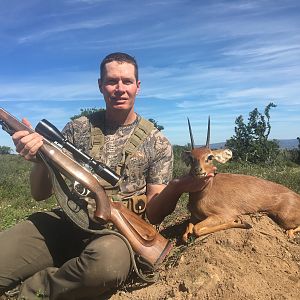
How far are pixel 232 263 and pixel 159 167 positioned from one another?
5.04ft

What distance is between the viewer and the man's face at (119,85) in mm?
5680

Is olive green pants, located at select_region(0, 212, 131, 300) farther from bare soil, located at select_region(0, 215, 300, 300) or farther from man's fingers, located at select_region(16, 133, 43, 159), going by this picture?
man's fingers, located at select_region(16, 133, 43, 159)

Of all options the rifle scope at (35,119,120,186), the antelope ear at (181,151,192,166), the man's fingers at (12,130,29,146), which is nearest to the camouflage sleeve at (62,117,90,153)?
the rifle scope at (35,119,120,186)

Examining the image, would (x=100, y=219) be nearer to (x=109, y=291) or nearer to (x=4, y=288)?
(x=109, y=291)

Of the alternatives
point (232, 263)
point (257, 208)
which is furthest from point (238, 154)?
point (232, 263)

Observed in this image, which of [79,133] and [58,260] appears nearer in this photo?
[58,260]

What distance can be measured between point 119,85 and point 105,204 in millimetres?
1572

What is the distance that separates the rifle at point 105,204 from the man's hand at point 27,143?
9cm

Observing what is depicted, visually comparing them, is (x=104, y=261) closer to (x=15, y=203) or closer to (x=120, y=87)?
(x=120, y=87)

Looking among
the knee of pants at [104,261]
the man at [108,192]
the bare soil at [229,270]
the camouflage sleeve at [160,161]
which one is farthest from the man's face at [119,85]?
the bare soil at [229,270]

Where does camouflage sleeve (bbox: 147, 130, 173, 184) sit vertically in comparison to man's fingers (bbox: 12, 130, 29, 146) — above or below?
below

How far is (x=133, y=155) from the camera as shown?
581 centimetres

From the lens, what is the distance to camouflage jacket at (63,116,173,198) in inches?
229

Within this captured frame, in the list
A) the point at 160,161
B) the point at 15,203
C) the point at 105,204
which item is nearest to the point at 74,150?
the point at 105,204
